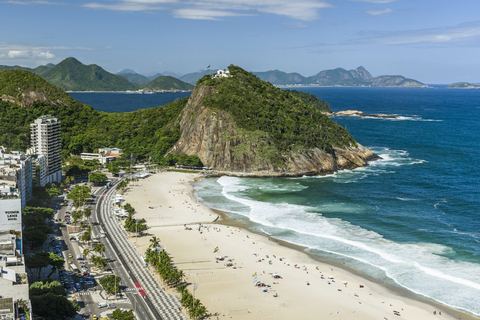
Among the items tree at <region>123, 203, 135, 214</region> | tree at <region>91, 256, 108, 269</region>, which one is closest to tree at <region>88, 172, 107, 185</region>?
tree at <region>123, 203, 135, 214</region>

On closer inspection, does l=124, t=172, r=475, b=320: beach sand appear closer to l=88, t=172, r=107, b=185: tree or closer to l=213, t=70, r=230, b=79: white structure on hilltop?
l=88, t=172, r=107, b=185: tree

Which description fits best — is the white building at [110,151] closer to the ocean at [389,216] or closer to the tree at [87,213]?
the ocean at [389,216]

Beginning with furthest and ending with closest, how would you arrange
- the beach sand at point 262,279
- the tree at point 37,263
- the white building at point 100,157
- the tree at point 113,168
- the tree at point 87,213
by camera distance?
1. the white building at point 100,157
2. the tree at point 113,168
3. the tree at point 87,213
4. the tree at point 37,263
5. the beach sand at point 262,279

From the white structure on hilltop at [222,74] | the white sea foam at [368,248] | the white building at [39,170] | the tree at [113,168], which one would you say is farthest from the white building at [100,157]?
the white structure on hilltop at [222,74]

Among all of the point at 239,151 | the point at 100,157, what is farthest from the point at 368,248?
the point at 100,157

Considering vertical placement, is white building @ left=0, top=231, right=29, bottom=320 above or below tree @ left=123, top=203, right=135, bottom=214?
above

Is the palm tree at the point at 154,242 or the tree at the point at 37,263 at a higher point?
the tree at the point at 37,263

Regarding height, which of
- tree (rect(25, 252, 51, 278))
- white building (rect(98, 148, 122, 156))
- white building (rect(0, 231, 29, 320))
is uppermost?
white building (rect(98, 148, 122, 156))
